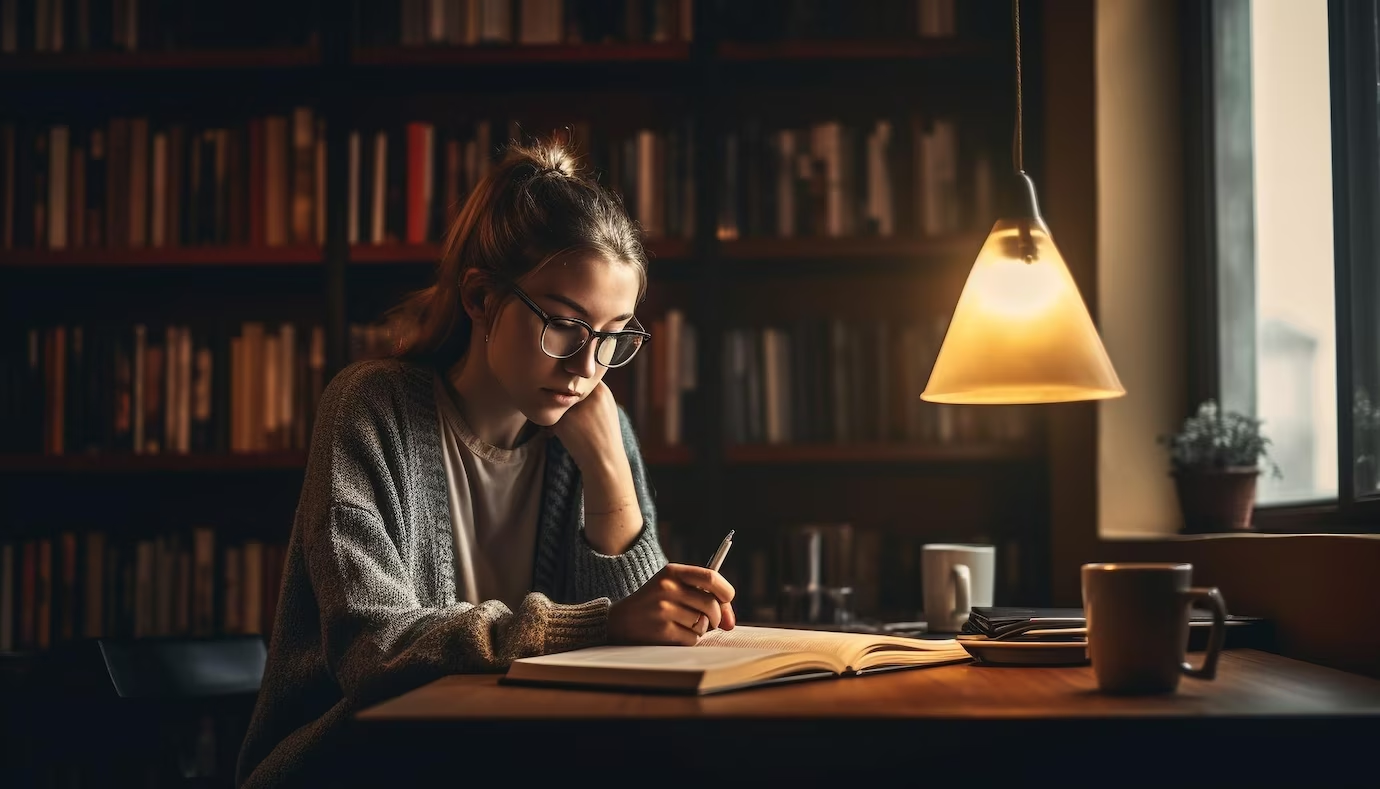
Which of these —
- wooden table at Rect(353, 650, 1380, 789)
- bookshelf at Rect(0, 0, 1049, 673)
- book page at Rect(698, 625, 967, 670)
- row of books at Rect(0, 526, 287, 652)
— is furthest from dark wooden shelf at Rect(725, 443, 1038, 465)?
wooden table at Rect(353, 650, 1380, 789)

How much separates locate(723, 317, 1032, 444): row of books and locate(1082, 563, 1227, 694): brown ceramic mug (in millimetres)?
1544

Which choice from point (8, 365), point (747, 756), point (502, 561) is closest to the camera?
point (747, 756)

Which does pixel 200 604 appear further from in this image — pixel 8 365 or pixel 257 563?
pixel 8 365

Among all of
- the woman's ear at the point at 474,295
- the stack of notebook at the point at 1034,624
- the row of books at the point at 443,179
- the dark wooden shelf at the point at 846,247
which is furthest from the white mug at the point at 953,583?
the row of books at the point at 443,179

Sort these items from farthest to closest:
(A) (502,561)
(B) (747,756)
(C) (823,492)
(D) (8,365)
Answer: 1. (C) (823,492)
2. (D) (8,365)
3. (A) (502,561)
4. (B) (747,756)

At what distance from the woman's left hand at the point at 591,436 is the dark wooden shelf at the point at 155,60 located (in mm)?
1305

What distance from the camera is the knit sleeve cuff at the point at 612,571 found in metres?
1.50

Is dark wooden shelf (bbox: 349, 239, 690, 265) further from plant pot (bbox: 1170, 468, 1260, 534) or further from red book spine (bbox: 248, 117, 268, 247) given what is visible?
plant pot (bbox: 1170, 468, 1260, 534)

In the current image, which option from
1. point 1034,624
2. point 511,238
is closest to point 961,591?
point 1034,624

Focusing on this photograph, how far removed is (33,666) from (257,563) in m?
1.02

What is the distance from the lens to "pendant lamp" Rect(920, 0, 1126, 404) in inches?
47.4

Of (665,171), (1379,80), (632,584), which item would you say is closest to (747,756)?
(632,584)

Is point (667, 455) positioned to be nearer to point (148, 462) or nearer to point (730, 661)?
point (148, 462)

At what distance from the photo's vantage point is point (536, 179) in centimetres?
157
